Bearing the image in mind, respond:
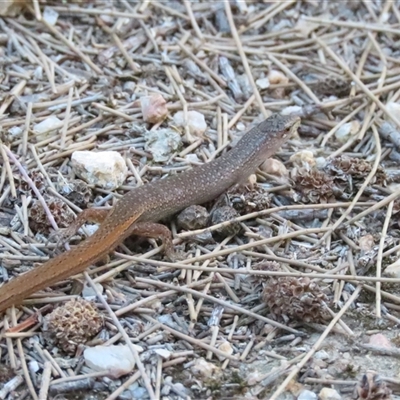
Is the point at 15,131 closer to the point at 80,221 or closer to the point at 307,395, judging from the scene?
the point at 80,221

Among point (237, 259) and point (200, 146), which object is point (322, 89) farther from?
point (237, 259)

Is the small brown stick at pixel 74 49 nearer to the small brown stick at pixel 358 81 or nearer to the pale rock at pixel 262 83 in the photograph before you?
the pale rock at pixel 262 83

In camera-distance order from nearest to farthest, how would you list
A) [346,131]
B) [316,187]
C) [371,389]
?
1. [371,389]
2. [316,187]
3. [346,131]

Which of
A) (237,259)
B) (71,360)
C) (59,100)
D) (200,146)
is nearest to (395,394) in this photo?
(237,259)

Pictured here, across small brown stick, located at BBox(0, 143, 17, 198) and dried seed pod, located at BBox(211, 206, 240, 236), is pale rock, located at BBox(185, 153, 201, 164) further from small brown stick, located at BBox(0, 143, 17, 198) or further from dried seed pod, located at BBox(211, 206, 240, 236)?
small brown stick, located at BBox(0, 143, 17, 198)

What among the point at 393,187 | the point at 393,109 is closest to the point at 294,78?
the point at 393,109

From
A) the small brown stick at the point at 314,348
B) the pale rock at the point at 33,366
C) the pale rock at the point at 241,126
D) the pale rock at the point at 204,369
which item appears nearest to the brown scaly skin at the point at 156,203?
the pale rock at the point at 241,126
